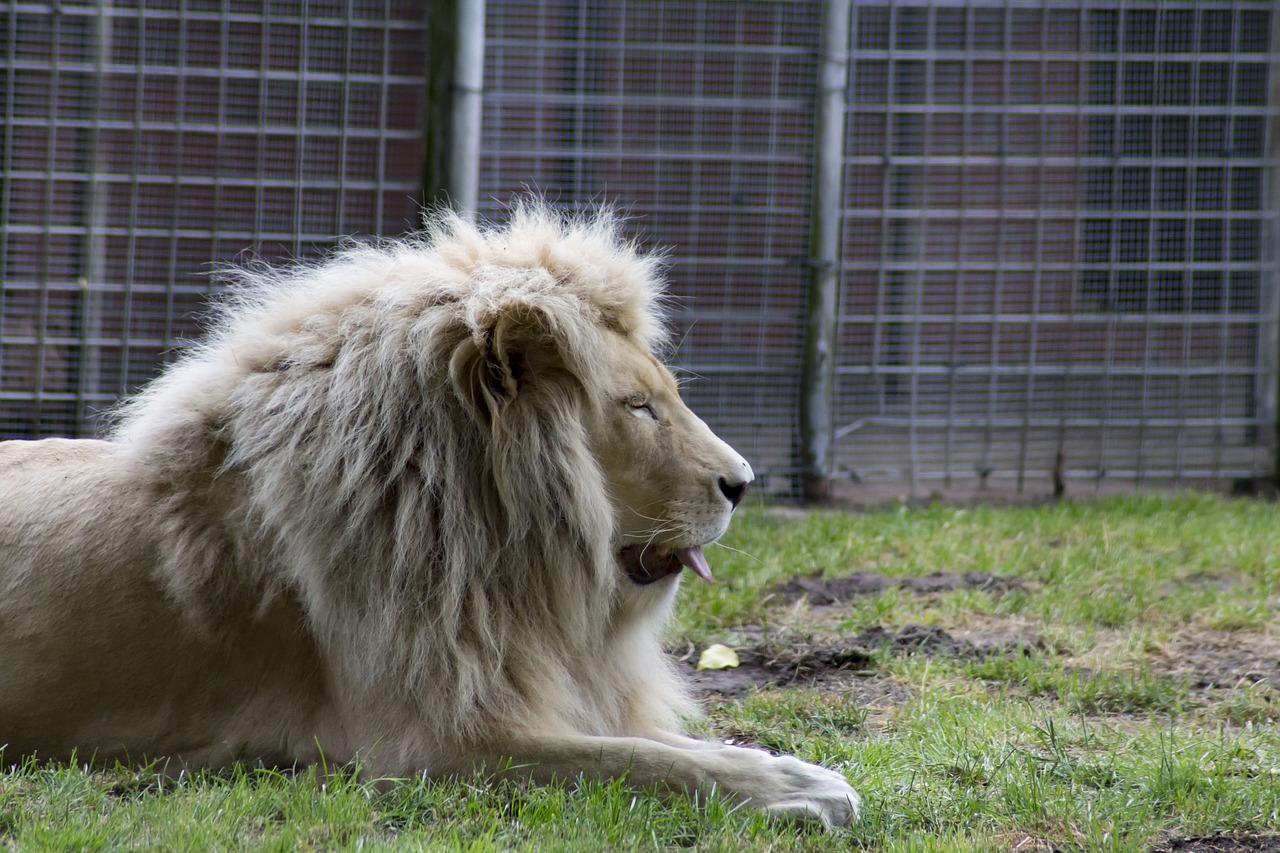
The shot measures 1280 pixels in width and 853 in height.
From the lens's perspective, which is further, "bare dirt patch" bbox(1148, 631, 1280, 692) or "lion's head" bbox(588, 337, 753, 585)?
"bare dirt patch" bbox(1148, 631, 1280, 692)

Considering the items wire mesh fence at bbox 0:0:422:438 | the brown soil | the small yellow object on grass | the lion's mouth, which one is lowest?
the small yellow object on grass

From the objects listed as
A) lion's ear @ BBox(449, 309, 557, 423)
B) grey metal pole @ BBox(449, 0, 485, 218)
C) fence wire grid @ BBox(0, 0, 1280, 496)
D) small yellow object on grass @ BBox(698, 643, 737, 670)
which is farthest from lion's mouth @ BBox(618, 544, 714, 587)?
fence wire grid @ BBox(0, 0, 1280, 496)

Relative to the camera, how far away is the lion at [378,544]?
2779 millimetres

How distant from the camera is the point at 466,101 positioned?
6.41 meters

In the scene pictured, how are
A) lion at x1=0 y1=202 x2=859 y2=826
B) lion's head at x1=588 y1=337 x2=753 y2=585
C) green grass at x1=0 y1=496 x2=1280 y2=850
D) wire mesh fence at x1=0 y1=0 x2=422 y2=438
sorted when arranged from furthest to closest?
wire mesh fence at x1=0 y1=0 x2=422 y2=438 < lion's head at x1=588 y1=337 x2=753 y2=585 < lion at x1=0 y1=202 x2=859 y2=826 < green grass at x1=0 y1=496 x2=1280 y2=850

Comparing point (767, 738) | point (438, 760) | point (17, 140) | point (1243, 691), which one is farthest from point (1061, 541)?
point (17, 140)

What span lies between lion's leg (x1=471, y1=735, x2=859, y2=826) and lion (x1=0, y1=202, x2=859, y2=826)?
0.04 ft

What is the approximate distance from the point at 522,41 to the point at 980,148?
9.01 feet

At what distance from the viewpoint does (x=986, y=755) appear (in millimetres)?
2959

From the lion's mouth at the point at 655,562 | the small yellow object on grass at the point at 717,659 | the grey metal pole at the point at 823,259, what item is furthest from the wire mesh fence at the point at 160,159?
the lion's mouth at the point at 655,562

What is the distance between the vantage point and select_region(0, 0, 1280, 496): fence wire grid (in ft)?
22.0

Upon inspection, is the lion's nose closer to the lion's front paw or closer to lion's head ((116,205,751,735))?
lion's head ((116,205,751,735))

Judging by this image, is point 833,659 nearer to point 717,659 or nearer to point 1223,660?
point 717,659

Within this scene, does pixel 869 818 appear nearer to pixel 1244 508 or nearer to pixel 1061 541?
pixel 1061 541
